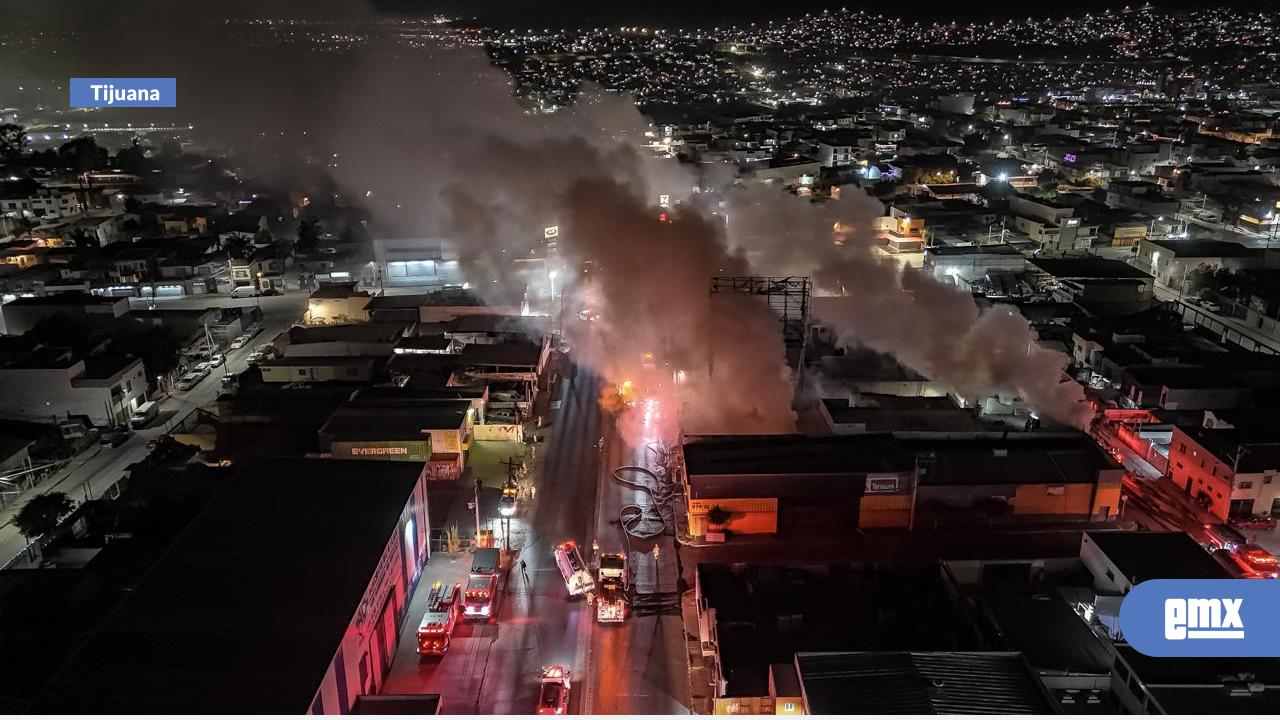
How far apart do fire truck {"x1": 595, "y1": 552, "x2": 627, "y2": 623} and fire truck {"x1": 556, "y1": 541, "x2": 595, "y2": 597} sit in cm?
16

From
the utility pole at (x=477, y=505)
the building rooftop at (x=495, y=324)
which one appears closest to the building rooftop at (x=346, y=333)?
the building rooftop at (x=495, y=324)

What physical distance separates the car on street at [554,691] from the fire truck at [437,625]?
1.23 meters

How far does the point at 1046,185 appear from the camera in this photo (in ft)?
105

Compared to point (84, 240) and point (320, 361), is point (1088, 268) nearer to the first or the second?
point (320, 361)

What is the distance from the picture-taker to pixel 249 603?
762 centimetres

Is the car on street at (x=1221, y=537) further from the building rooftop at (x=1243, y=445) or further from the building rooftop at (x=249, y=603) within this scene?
the building rooftop at (x=249, y=603)

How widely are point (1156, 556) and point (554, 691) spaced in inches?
269

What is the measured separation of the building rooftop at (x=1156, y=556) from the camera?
871cm

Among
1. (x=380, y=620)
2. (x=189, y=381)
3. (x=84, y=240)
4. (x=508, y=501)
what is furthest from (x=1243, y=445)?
(x=84, y=240)

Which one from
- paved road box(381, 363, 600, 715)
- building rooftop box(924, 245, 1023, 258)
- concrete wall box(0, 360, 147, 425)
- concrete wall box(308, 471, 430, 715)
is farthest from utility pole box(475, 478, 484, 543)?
building rooftop box(924, 245, 1023, 258)

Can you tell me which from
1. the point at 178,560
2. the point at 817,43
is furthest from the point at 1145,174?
the point at 817,43

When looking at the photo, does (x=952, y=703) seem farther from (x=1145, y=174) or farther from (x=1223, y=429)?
(x=1145, y=174)

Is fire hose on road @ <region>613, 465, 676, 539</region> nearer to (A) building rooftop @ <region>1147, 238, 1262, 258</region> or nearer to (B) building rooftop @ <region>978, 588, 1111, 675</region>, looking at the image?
(B) building rooftop @ <region>978, 588, 1111, 675</region>

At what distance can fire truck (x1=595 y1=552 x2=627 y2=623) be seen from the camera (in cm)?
908
